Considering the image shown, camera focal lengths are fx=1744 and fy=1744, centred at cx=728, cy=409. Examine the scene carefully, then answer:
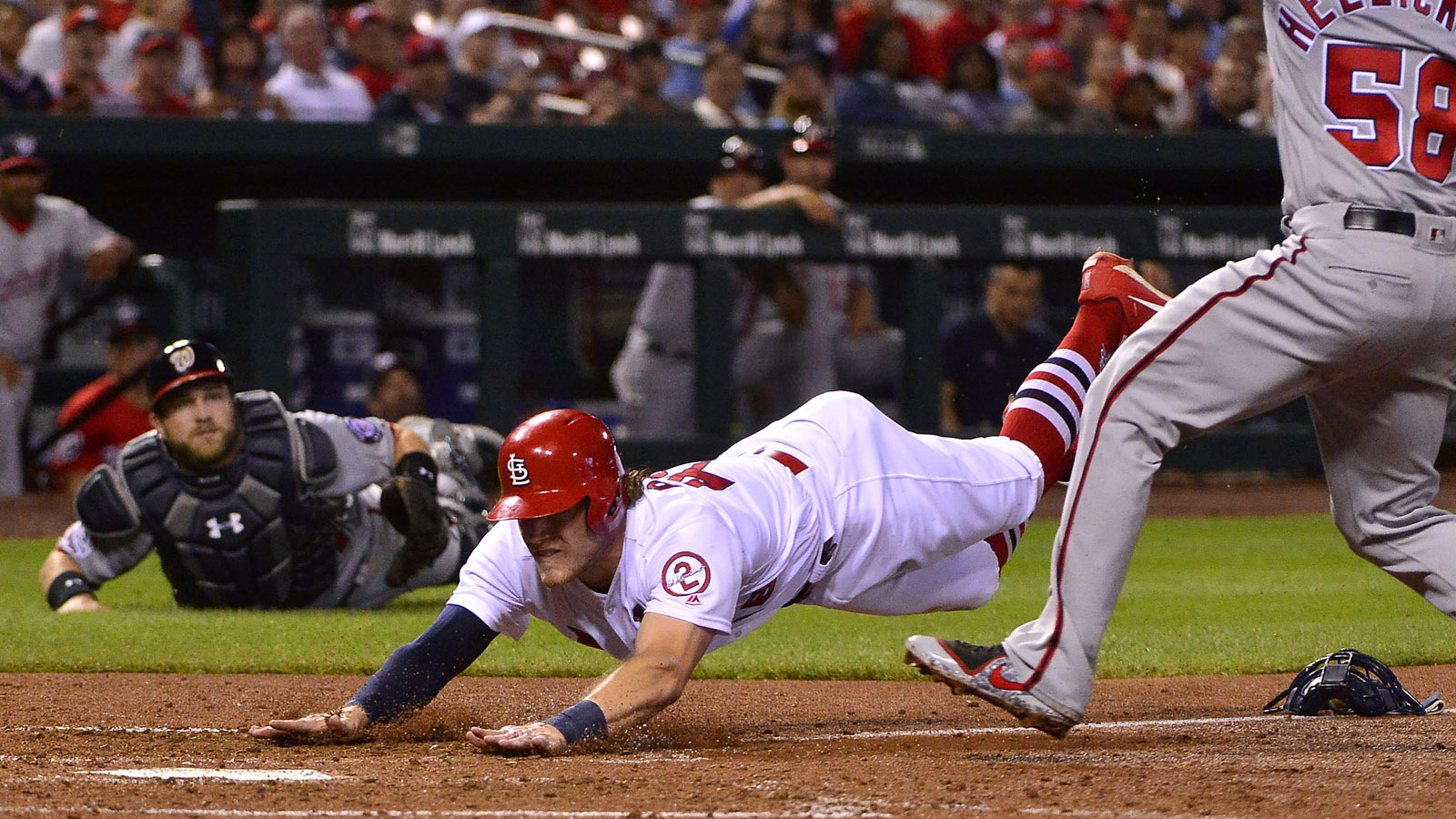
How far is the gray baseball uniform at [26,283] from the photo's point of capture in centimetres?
870

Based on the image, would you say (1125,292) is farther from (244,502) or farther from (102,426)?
(102,426)

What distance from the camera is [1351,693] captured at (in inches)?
154

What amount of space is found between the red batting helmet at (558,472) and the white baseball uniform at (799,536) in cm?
13

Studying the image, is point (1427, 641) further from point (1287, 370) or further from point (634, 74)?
point (634, 74)

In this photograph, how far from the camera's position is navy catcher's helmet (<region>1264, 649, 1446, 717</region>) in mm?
3895

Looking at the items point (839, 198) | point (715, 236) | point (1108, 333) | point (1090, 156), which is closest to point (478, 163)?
point (715, 236)

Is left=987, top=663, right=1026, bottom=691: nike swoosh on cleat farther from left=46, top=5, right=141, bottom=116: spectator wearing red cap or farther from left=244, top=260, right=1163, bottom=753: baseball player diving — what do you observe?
left=46, top=5, right=141, bottom=116: spectator wearing red cap

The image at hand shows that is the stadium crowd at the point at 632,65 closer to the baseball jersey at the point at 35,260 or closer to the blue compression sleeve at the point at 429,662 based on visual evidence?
the baseball jersey at the point at 35,260

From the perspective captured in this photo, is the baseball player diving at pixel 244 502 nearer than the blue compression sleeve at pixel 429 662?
No

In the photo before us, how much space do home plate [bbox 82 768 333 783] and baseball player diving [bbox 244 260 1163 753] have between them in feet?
0.75

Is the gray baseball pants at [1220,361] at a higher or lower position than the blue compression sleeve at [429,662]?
higher

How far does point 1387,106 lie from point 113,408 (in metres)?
7.07

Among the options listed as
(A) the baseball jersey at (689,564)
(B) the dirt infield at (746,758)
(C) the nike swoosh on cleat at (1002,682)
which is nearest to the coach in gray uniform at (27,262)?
(B) the dirt infield at (746,758)

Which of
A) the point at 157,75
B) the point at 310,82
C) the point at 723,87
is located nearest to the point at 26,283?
the point at 157,75
